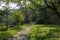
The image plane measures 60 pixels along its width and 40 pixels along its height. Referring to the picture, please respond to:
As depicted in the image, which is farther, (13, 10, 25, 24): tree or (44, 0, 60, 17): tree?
(13, 10, 25, 24): tree

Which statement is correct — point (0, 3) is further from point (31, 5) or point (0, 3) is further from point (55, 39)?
point (55, 39)

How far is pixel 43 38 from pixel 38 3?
2821 mm

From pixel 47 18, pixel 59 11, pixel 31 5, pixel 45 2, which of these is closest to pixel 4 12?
pixel 31 5

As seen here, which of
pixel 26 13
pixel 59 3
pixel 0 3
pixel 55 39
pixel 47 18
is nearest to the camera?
pixel 55 39

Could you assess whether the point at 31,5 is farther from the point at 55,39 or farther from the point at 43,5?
the point at 55,39

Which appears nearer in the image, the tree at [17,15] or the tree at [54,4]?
the tree at [54,4]

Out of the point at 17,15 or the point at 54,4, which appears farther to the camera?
the point at 17,15

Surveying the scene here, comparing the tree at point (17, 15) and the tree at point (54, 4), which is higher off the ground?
the tree at point (54, 4)

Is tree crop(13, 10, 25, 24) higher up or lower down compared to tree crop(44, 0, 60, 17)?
lower down

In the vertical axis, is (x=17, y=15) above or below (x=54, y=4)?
below

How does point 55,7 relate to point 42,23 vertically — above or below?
above

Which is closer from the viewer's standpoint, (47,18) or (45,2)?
(45,2)

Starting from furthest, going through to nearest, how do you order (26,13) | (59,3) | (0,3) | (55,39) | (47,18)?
(26,13) → (47,18) → (0,3) → (59,3) → (55,39)

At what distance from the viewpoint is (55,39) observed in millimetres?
10977
